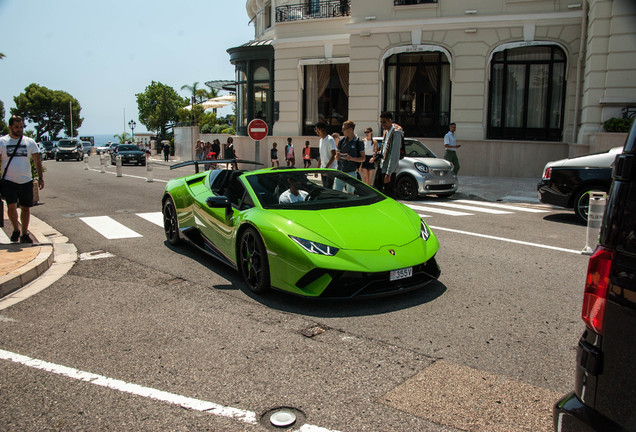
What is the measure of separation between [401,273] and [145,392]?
260 cm

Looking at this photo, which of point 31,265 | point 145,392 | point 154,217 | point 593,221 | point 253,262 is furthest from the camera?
point 154,217

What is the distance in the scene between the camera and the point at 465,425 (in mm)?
3164

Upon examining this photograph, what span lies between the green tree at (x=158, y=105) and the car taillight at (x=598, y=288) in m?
89.3

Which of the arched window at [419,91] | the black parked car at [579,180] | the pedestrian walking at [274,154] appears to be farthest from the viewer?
the pedestrian walking at [274,154]

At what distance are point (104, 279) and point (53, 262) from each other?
4.54ft

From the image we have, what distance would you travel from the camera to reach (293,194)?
20.7ft

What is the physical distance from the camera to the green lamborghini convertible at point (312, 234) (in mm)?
5121

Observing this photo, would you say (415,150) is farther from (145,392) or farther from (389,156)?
(145,392)

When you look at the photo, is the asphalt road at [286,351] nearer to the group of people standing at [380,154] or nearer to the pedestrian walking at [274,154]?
the group of people standing at [380,154]

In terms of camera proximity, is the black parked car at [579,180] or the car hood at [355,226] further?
the black parked car at [579,180]

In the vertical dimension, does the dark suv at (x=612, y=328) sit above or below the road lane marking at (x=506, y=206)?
above

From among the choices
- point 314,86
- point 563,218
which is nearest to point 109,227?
point 563,218

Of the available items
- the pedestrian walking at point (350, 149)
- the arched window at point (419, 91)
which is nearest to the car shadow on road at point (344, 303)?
the pedestrian walking at point (350, 149)

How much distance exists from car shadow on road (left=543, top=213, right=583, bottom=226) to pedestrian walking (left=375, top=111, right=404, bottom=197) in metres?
3.27
